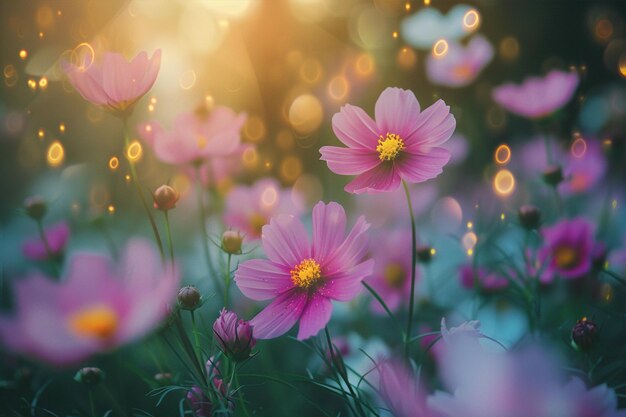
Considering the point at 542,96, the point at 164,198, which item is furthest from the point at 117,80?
the point at 542,96

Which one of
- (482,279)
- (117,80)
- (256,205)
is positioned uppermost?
(117,80)

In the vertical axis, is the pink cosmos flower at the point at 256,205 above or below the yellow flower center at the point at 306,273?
below

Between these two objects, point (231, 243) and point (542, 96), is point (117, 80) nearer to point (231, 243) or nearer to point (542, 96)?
point (231, 243)

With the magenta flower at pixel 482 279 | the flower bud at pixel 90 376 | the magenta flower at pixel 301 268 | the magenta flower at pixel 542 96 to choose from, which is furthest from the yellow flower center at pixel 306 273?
the magenta flower at pixel 542 96

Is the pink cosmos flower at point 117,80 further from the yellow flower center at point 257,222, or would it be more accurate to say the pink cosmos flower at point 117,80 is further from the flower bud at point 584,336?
the flower bud at point 584,336

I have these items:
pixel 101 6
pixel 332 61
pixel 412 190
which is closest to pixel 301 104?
pixel 332 61

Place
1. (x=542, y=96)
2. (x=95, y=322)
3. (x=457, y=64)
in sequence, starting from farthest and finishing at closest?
(x=457, y=64) < (x=542, y=96) < (x=95, y=322)

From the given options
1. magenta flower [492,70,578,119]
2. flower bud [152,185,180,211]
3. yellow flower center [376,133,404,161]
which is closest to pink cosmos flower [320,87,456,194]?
yellow flower center [376,133,404,161]
